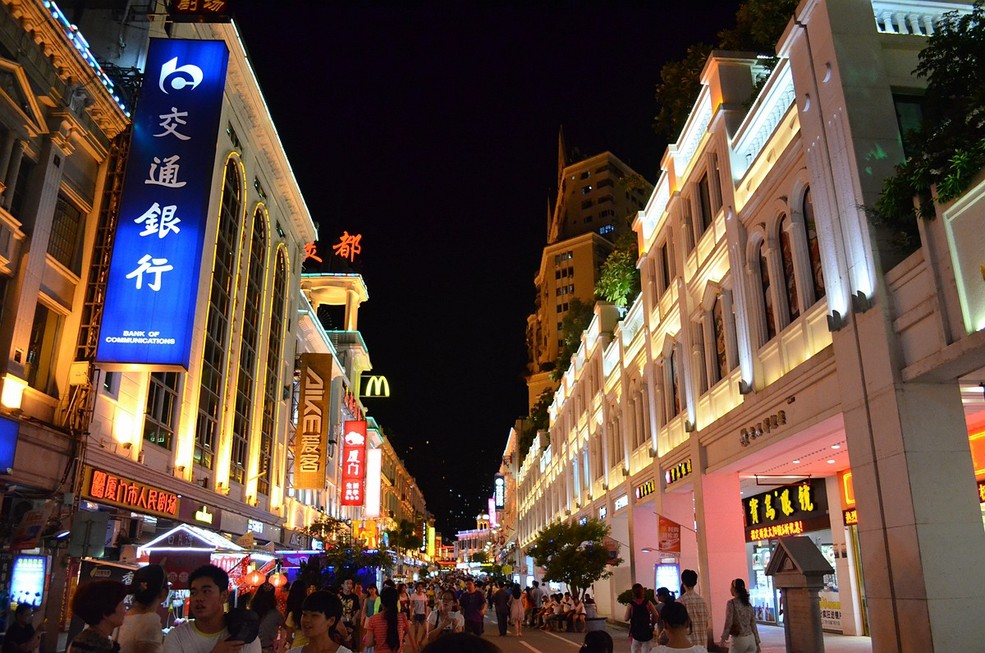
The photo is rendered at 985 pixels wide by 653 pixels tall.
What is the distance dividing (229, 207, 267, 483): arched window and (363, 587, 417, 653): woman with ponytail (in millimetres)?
19231

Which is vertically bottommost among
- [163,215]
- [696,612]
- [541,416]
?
[696,612]

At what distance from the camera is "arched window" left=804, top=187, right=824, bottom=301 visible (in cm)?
1376

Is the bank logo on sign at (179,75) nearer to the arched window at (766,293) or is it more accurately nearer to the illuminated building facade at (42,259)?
the illuminated building facade at (42,259)

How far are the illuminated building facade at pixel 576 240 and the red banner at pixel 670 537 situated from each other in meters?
74.1

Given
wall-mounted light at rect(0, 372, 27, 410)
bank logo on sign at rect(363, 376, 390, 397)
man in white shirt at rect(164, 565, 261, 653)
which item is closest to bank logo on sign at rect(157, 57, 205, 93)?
wall-mounted light at rect(0, 372, 27, 410)

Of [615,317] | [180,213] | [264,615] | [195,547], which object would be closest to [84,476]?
[195,547]

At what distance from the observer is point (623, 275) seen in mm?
31750

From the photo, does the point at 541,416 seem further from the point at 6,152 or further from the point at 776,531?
the point at 6,152

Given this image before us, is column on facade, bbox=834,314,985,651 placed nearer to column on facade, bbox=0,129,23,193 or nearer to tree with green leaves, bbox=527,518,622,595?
column on facade, bbox=0,129,23,193

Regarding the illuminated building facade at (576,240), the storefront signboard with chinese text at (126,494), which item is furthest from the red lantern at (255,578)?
the illuminated building facade at (576,240)

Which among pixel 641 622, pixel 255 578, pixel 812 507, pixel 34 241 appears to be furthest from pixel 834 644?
pixel 34 241

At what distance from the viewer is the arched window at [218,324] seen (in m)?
24.5

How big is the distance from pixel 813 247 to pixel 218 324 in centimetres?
1967

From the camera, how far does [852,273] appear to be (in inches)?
457
